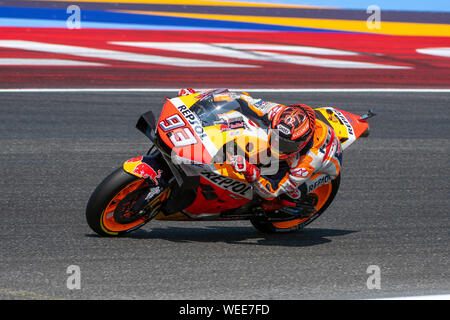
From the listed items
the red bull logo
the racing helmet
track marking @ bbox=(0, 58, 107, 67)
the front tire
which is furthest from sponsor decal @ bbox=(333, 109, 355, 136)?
track marking @ bbox=(0, 58, 107, 67)

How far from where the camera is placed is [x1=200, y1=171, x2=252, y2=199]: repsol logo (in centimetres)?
662

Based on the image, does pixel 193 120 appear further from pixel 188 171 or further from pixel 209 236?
pixel 209 236

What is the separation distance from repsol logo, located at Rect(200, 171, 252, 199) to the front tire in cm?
53

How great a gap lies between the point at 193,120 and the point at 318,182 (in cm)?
147

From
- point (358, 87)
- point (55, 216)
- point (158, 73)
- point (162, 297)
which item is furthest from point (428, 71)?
point (162, 297)

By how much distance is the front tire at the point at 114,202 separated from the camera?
654 cm

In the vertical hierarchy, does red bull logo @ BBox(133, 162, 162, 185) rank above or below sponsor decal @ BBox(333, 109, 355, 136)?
below

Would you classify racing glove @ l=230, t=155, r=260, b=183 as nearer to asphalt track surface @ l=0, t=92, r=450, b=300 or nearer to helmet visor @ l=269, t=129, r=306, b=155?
helmet visor @ l=269, t=129, r=306, b=155

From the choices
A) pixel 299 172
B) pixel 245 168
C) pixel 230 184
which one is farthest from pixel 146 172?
pixel 299 172

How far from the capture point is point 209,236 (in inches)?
285

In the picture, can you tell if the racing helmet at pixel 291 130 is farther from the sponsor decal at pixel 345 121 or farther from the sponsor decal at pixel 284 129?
the sponsor decal at pixel 345 121

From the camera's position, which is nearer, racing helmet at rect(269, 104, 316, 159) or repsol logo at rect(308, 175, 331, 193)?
racing helmet at rect(269, 104, 316, 159)

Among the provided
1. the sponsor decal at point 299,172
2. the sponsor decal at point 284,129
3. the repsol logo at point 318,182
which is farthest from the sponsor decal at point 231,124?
the repsol logo at point 318,182

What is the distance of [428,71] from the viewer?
16.5m
